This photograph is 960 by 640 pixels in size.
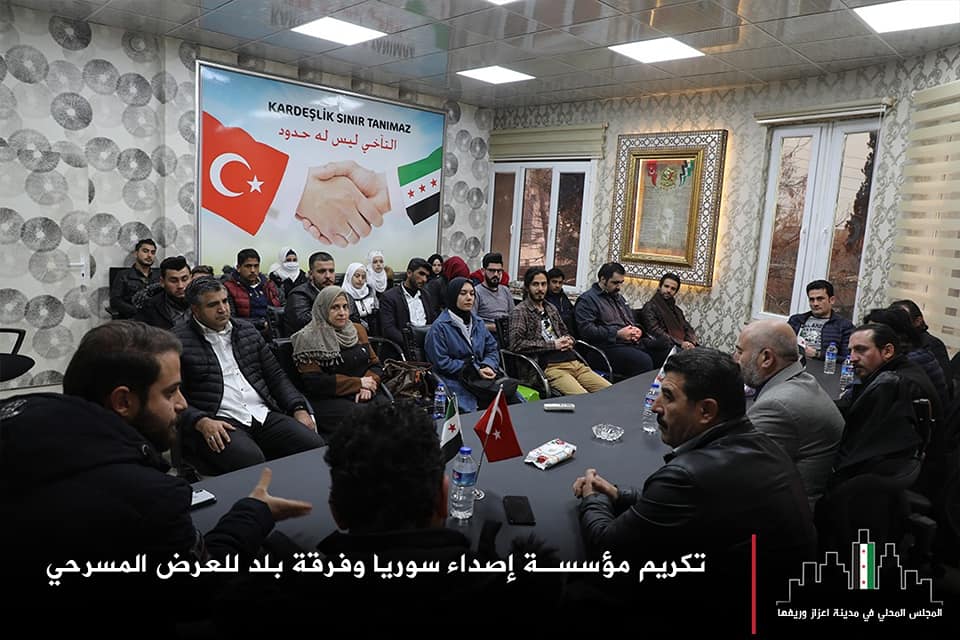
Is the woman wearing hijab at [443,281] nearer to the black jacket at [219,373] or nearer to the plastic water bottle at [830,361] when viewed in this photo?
the black jacket at [219,373]

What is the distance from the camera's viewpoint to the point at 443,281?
6.31m

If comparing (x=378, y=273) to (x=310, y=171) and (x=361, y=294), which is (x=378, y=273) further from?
(x=310, y=171)

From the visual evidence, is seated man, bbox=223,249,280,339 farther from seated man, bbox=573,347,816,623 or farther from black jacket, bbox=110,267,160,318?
seated man, bbox=573,347,816,623

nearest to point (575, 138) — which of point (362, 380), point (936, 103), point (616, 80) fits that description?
point (616, 80)

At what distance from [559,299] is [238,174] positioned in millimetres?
3422

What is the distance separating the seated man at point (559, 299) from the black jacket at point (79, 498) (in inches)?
183

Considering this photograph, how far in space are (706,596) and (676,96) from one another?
20.3 ft

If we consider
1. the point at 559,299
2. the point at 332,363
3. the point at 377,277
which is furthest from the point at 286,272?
the point at 332,363

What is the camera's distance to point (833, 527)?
2.01m

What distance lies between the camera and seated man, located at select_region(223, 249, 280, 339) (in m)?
5.47

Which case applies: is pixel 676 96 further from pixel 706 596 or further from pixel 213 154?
pixel 706 596

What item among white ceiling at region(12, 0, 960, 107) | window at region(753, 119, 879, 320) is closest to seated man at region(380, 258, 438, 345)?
white ceiling at region(12, 0, 960, 107)

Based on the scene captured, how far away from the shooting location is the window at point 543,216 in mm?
7652

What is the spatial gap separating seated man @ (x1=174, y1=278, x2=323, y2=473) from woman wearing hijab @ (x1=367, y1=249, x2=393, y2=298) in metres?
3.25
